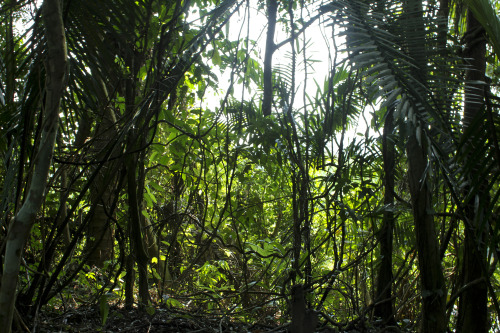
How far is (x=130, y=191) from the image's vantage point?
1872 millimetres

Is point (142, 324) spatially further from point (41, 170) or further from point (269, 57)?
point (269, 57)

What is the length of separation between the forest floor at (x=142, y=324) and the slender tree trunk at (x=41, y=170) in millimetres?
687

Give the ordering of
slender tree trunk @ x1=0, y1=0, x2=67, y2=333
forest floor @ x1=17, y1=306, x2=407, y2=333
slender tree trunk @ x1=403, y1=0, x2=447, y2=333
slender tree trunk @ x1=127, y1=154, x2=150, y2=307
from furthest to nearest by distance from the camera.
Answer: slender tree trunk @ x1=127, y1=154, x2=150, y2=307, forest floor @ x1=17, y1=306, x2=407, y2=333, slender tree trunk @ x1=403, y1=0, x2=447, y2=333, slender tree trunk @ x1=0, y1=0, x2=67, y2=333

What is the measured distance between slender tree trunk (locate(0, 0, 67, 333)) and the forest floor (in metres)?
0.69

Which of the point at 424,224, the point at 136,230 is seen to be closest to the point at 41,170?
the point at 136,230

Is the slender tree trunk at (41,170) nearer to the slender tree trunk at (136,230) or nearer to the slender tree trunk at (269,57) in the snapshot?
the slender tree trunk at (136,230)

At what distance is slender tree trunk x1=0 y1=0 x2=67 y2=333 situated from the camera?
903 millimetres

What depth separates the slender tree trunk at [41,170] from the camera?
0.90 m

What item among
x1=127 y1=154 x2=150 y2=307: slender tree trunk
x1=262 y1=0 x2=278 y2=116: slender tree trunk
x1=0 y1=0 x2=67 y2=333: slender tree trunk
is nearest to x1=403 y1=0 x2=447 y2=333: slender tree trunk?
x1=262 y1=0 x2=278 y2=116: slender tree trunk

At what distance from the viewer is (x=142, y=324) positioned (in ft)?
5.50

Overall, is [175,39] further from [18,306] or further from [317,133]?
[18,306]

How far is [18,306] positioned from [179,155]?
1062 millimetres

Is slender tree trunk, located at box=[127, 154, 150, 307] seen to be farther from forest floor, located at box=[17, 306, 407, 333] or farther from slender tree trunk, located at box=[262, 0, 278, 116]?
slender tree trunk, located at box=[262, 0, 278, 116]

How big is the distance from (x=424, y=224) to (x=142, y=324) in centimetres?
126
